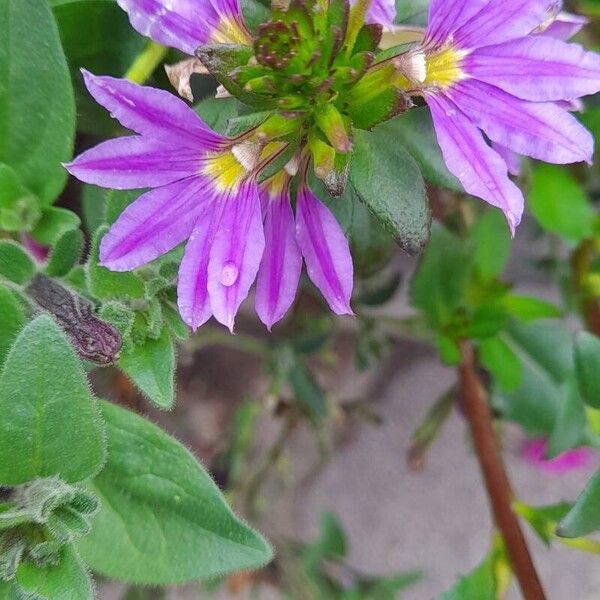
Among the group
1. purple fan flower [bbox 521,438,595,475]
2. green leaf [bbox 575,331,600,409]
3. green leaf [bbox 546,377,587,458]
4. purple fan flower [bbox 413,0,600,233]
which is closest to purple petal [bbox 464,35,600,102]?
purple fan flower [bbox 413,0,600,233]

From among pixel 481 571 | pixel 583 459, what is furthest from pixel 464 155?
pixel 583 459

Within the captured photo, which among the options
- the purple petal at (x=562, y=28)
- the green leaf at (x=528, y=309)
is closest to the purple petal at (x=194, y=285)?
the purple petal at (x=562, y=28)

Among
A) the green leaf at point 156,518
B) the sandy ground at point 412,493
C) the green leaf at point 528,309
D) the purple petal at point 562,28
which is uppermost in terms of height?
the purple petal at point 562,28

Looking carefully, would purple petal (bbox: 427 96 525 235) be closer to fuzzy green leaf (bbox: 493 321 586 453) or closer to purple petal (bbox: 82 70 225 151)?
purple petal (bbox: 82 70 225 151)

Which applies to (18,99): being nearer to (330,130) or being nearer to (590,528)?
(330,130)

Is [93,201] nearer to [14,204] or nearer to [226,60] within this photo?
[14,204]

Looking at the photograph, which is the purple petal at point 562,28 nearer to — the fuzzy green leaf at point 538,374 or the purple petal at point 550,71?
the purple petal at point 550,71
